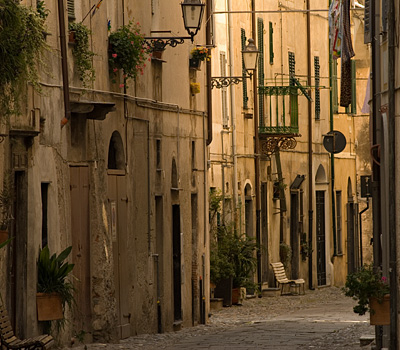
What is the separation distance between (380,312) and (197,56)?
1075 centimetres

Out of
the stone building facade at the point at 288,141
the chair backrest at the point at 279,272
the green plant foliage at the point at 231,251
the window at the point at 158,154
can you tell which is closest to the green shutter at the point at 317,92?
the stone building facade at the point at 288,141

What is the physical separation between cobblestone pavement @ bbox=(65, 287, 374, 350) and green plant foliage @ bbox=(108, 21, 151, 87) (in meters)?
4.12

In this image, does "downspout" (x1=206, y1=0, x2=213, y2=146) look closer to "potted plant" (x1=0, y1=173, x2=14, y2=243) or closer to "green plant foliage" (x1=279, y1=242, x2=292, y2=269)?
"green plant foliage" (x1=279, y1=242, x2=292, y2=269)

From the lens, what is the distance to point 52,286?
16781 mm

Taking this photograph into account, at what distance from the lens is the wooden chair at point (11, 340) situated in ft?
48.3

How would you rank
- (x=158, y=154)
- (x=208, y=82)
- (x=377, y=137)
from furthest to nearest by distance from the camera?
(x=208, y=82) < (x=158, y=154) < (x=377, y=137)

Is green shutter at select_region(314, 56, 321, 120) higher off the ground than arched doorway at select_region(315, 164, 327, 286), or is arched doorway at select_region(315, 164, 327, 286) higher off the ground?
green shutter at select_region(314, 56, 321, 120)

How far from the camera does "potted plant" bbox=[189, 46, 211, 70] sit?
A: 26000 millimetres

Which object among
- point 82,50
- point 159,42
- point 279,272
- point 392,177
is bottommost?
point 279,272

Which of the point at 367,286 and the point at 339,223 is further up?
the point at 339,223

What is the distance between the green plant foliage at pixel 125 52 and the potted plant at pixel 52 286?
180 inches

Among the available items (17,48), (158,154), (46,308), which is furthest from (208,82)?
(17,48)

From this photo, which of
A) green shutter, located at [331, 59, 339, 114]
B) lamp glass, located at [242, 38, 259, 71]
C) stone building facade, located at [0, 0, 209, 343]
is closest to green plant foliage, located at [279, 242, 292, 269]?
green shutter, located at [331, 59, 339, 114]

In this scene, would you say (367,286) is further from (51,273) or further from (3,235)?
(3,235)
